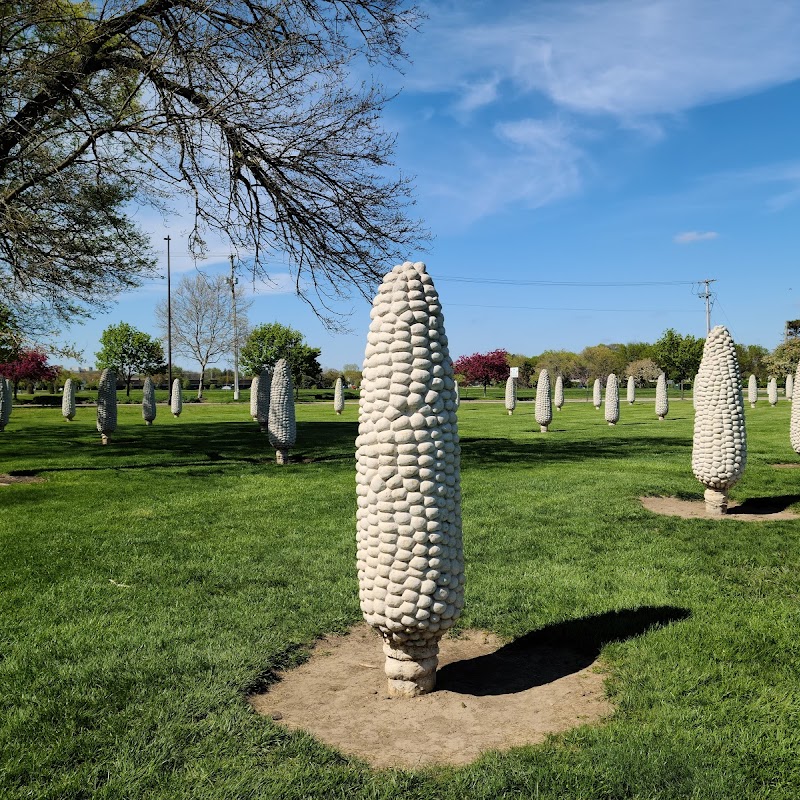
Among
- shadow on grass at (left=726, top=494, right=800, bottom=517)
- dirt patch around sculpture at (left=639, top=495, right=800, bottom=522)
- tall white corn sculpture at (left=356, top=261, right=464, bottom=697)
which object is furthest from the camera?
shadow on grass at (left=726, top=494, right=800, bottom=517)

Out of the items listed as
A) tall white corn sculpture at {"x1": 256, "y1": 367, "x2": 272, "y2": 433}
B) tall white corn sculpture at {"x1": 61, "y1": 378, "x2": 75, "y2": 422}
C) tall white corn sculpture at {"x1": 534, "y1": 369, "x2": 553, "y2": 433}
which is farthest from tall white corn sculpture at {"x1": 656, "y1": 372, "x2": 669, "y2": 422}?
tall white corn sculpture at {"x1": 61, "y1": 378, "x2": 75, "y2": 422}

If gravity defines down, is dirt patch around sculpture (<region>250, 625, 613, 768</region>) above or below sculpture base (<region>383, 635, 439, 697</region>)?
below

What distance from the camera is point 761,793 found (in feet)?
10.5

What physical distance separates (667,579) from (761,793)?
141 inches

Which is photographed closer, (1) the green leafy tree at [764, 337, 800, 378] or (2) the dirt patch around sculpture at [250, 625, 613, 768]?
(2) the dirt patch around sculpture at [250, 625, 613, 768]

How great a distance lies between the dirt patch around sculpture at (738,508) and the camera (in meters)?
9.86

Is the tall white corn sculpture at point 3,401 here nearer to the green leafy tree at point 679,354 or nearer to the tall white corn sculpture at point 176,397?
the tall white corn sculpture at point 176,397

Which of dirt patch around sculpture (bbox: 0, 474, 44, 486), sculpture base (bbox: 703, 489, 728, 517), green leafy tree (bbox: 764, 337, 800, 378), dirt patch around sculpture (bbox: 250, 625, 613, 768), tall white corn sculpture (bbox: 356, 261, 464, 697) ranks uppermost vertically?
green leafy tree (bbox: 764, 337, 800, 378)

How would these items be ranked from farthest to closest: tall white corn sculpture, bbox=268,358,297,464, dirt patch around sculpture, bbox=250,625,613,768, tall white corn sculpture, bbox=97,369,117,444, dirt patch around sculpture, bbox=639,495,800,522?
tall white corn sculpture, bbox=97,369,117,444, tall white corn sculpture, bbox=268,358,297,464, dirt patch around sculpture, bbox=639,495,800,522, dirt patch around sculpture, bbox=250,625,613,768

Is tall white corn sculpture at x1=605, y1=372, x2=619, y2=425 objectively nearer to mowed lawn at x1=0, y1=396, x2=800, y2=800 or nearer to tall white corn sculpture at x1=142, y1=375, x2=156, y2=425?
mowed lawn at x1=0, y1=396, x2=800, y2=800

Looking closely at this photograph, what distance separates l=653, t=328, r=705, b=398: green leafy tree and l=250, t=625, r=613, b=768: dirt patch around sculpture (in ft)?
241

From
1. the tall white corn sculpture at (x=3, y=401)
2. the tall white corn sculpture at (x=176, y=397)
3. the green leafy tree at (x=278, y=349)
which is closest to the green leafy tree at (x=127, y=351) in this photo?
the green leafy tree at (x=278, y=349)

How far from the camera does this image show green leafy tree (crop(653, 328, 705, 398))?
241ft

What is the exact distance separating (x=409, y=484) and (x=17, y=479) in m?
12.8
